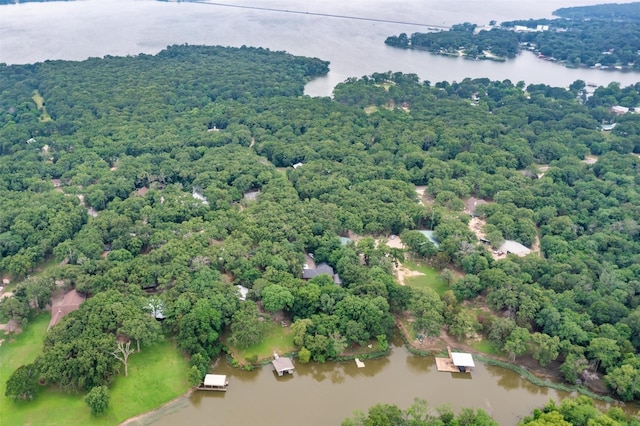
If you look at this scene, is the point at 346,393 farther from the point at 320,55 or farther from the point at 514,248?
the point at 320,55

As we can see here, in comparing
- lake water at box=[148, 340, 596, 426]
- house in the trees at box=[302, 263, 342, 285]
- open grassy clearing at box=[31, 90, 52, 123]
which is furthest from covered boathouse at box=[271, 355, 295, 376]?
open grassy clearing at box=[31, 90, 52, 123]

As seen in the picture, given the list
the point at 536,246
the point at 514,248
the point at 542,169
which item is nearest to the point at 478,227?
the point at 514,248

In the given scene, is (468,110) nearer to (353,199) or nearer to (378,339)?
(353,199)

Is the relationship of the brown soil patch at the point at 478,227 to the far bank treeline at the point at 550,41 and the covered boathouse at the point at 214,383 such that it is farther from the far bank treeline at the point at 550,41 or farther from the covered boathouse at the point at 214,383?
the far bank treeline at the point at 550,41

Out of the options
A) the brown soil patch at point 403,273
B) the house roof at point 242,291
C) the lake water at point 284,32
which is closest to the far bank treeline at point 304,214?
the house roof at point 242,291

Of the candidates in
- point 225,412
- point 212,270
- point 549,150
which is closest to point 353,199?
point 212,270

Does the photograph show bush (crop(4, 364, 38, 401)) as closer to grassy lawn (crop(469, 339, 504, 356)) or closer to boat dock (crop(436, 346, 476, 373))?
boat dock (crop(436, 346, 476, 373))
